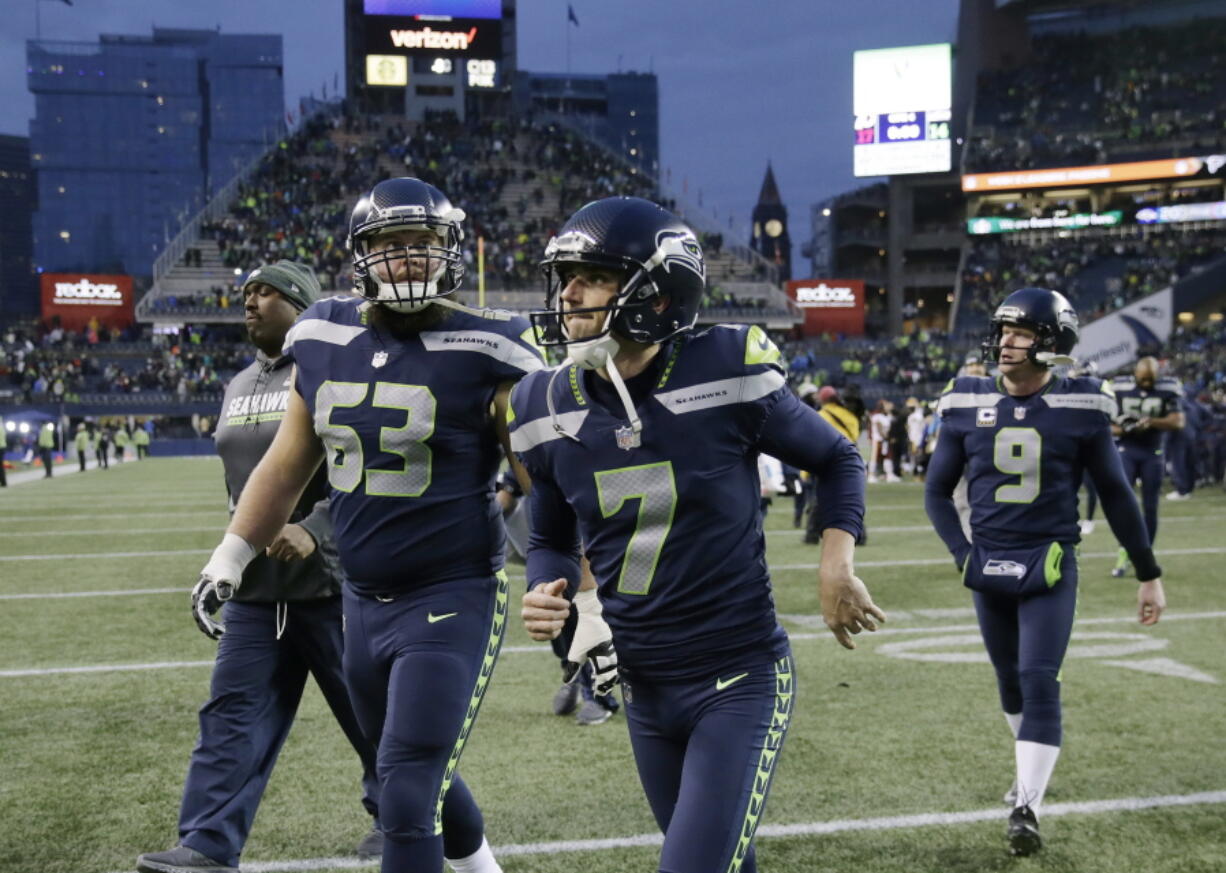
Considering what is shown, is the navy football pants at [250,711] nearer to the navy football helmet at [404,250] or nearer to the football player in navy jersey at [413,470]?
the football player in navy jersey at [413,470]

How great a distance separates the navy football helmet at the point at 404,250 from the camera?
129 inches

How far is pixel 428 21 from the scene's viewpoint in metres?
57.8

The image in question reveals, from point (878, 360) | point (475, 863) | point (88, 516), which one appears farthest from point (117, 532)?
point (878, 360)

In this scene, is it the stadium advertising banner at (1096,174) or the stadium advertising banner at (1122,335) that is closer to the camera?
the stadium advertising banner at (1122,335)

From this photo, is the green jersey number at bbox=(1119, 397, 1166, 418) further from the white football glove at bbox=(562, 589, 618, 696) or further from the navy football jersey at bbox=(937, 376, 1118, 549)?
the white football glove at bbox=(562, 589, 618, 696)

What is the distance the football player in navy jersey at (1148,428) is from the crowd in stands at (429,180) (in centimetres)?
3574

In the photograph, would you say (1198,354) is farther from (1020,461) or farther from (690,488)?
(690,488)

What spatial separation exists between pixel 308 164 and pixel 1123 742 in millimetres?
53312

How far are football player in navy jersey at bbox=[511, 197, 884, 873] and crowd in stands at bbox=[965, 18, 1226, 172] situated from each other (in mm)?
A: 55617

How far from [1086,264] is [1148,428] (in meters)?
44.2

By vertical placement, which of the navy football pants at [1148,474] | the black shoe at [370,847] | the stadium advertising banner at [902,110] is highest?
the stadium advertising banner at [902,110]

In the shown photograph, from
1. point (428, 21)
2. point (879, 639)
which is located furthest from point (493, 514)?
point (428, 21)

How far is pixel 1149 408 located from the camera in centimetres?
1144

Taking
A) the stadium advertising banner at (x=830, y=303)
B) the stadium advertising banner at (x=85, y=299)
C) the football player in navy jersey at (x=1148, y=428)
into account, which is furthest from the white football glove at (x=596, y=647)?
the stadium advertising banner at (x=830, y=303)
